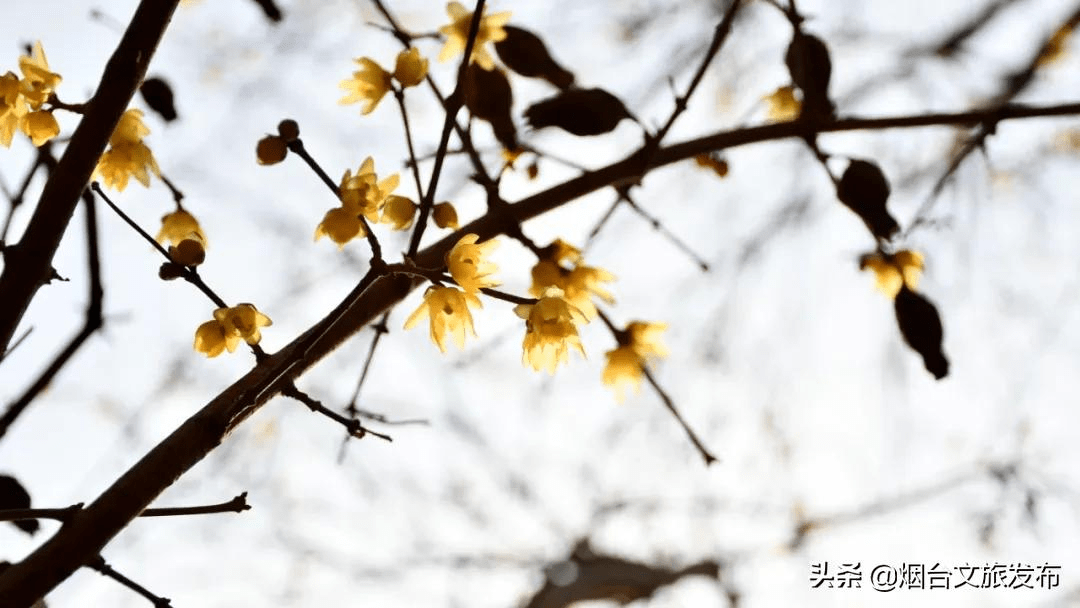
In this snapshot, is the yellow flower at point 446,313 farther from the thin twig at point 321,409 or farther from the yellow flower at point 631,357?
the yellow flower at point 631,357

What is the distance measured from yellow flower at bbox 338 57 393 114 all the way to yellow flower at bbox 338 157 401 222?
19cm

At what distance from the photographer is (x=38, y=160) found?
42.2 inches

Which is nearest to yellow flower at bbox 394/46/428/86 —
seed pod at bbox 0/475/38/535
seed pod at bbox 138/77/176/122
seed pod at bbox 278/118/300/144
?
seed pod at bbox 278/118/300/144

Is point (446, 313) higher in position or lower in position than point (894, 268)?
lower

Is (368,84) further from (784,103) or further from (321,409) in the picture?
(784,103)

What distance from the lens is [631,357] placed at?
3.75 ft

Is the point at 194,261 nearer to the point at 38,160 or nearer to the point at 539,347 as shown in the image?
the point at 539,347

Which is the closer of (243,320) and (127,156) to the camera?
(243,320)

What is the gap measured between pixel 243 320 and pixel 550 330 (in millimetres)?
290

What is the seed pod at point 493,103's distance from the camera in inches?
43.0

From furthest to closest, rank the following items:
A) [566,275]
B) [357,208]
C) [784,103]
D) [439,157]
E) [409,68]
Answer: [784,103]
[566,275]
[409,68]
[357,208]
[439,157]

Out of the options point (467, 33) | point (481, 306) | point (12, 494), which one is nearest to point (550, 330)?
point (481, 306)

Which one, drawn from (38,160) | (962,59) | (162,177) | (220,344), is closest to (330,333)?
(220,344)

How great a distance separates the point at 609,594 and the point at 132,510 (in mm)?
3811
